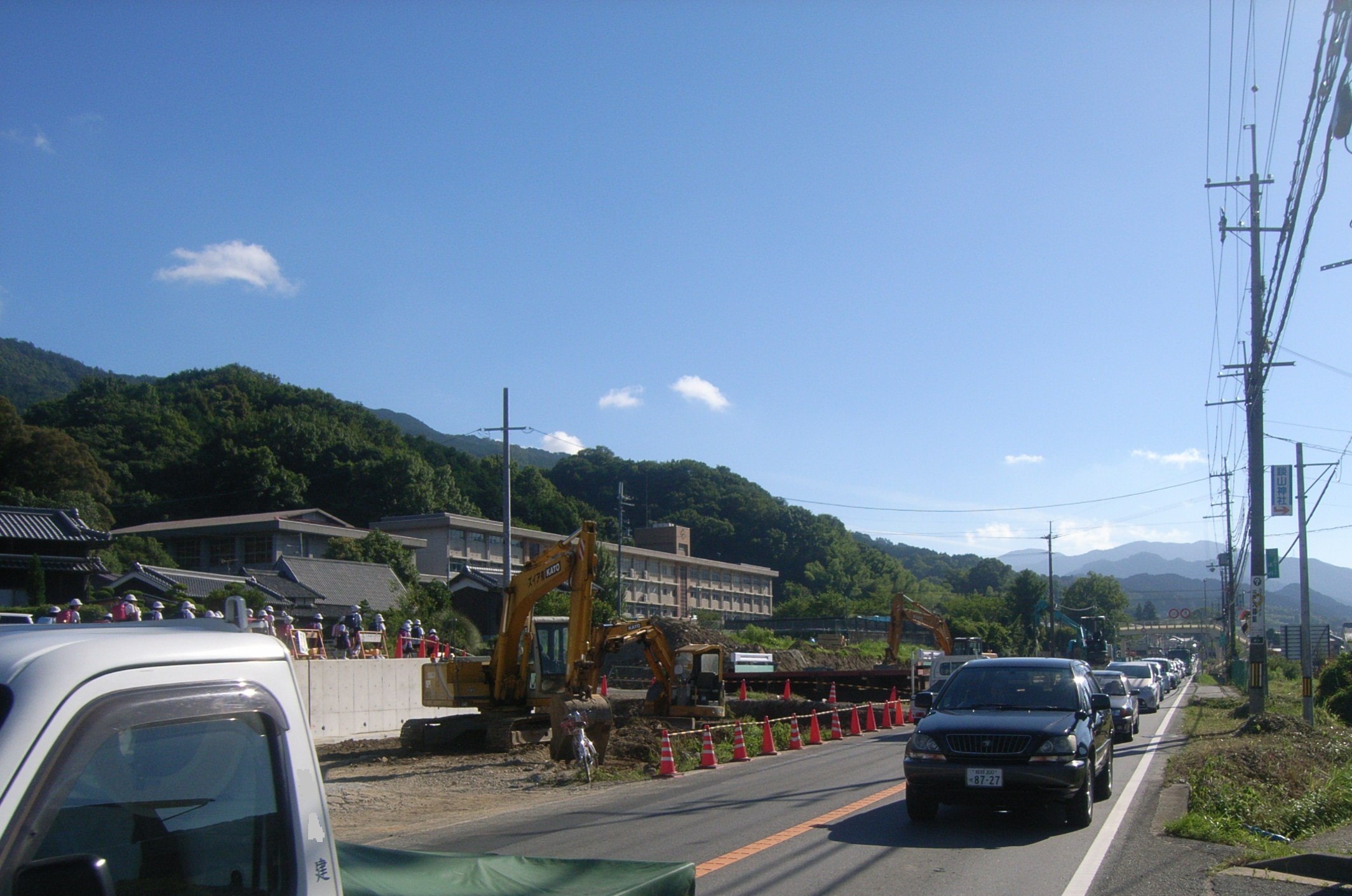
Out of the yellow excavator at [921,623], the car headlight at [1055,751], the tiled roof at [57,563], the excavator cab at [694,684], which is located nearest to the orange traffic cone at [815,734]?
the excavator cab at [694,684]

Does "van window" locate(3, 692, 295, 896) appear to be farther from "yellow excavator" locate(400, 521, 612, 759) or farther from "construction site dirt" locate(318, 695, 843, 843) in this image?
"yellow excavator" locate(400, 521, 612, 759)

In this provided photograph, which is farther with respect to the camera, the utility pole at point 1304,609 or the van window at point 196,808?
the utility pole at point 1304,609

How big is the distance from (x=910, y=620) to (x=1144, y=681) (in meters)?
9.07

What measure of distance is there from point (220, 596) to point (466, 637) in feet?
53.9

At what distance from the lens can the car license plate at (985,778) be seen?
10.9m

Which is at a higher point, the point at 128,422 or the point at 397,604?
the point at 128,422

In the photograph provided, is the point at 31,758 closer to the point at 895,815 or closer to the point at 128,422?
the point at 895,815

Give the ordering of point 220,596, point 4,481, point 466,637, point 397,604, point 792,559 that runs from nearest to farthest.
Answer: point 220,596 < point 466,637 < point 397,604 < point 4,481 < point 792,559

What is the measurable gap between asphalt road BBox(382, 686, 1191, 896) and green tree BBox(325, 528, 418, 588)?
157 ft

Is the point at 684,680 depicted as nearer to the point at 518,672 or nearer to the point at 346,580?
the point at 518,672

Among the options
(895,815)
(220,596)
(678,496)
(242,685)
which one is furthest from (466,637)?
(678,496)

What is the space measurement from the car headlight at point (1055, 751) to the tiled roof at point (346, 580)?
41.7m

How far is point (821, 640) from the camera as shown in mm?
81312

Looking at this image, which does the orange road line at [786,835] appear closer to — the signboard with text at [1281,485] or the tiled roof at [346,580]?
the signboard with text at [1281,485]
